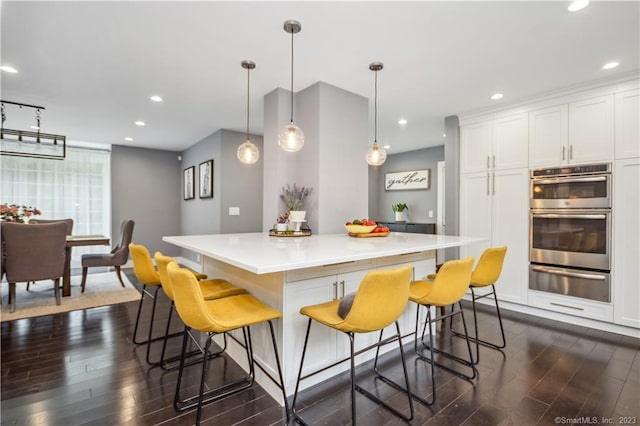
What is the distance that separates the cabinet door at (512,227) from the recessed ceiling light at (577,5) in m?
1.95

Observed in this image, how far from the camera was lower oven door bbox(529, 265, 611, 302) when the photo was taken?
309cm

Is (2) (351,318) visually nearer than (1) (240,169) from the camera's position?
Yes

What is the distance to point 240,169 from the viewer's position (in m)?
5.25

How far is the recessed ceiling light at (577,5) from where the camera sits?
194 centimetres

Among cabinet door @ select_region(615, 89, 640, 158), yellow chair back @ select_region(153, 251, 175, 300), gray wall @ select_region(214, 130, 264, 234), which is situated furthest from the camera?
gray wall @ select_region(214, 130, 264, 234)

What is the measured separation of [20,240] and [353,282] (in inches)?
148

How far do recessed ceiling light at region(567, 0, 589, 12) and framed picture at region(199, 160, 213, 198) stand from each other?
4.88m

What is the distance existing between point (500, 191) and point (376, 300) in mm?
3099

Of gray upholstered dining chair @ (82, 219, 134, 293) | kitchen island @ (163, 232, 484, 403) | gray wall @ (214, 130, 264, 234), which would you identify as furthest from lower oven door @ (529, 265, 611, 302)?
gray upholstered dining chair @ (82, 219, 134, 293)

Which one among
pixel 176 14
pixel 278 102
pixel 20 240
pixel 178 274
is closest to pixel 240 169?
pixel 278 102

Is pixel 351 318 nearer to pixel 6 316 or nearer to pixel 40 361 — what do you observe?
pixel 40 361

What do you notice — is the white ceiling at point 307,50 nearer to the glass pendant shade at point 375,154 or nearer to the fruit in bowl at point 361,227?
the glass pendant shade at point 375,154

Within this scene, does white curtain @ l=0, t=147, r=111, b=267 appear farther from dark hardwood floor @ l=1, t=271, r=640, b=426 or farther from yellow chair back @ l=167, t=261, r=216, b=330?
yellow chair back @ l=167, t=261, r=216, b=330

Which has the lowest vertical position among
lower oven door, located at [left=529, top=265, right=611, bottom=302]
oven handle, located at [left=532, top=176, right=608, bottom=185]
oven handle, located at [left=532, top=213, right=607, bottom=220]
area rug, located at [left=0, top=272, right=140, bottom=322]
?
area rug, located at [left=0, top=272, right=140, bottom=322]
